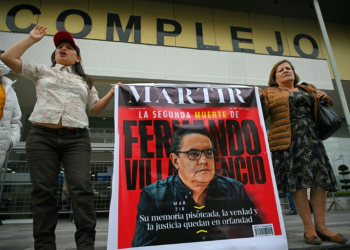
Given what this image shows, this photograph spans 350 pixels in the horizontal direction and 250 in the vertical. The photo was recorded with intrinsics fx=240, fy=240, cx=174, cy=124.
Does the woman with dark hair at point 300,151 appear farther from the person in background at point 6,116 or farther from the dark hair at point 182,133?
the person in background at point 6,116

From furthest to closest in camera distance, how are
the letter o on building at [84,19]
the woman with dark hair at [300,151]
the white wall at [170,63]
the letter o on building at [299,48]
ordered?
the letter o on building at [299,48] → the letter o on building at [84,19] → the white wall at [170,63] → the woman with dark hair at [300,151]

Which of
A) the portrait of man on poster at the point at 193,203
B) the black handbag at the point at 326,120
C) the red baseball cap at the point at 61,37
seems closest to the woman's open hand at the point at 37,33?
the red baseball cap at the point at 61,37

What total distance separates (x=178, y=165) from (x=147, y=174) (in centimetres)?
25

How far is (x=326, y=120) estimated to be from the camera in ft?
7.34

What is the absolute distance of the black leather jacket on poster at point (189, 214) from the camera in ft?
5.43

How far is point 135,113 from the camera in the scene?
2.03 meters

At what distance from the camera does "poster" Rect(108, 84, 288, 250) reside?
1.67 m

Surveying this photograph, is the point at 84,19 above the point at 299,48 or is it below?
above

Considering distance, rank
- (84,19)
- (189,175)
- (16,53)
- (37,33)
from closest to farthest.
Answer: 1. (16,53)
2. (37,33)
3. (189,175)
4. (84,19)

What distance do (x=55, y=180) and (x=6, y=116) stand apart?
1.13 m

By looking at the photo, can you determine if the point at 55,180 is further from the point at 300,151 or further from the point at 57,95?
the point at 300,151

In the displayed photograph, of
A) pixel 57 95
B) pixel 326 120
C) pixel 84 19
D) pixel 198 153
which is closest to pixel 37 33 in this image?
pixel 57 95

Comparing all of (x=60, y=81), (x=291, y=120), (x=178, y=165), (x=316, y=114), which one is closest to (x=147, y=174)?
(x=178, y=165)

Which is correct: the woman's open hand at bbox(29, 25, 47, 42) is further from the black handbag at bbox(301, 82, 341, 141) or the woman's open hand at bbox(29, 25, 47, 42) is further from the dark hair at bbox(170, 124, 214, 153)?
the black handbag at bbox(301, 82, 341, 141)
